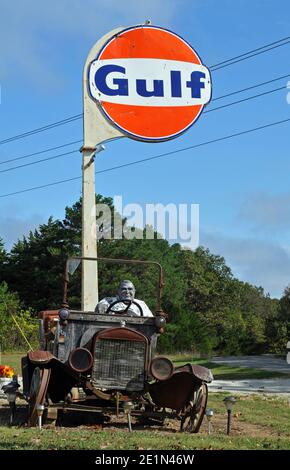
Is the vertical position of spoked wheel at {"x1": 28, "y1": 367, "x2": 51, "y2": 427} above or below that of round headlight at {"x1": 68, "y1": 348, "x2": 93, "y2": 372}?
below

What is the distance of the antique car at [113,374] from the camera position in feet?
29.8

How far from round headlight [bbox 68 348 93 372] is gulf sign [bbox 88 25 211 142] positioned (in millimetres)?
7055

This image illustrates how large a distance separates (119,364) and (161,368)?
51 centimetres

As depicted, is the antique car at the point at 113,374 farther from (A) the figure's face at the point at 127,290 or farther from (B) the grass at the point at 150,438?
(A) the figure's face at the point at 127,290

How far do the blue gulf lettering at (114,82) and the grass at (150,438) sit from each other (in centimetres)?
689

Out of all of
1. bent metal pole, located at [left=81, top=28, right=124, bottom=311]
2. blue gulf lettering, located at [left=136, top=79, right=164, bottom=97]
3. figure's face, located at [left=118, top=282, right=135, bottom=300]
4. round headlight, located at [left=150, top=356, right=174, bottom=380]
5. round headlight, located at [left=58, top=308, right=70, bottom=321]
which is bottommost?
round headlight, located at [left=150, top=356, right=174, bottom=380]

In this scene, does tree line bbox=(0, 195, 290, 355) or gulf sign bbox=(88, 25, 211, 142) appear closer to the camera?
gulf sign bbox=(88, 25, 211, 142)

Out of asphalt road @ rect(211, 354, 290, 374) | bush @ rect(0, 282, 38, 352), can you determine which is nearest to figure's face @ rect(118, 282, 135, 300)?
asphalt road @ rect(211, 354, 290, 374)

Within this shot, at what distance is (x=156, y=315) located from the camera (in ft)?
32.0

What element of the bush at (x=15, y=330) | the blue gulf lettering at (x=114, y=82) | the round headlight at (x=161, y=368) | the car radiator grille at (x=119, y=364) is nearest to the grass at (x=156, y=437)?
the car radiator grille at (x=119, y=364)

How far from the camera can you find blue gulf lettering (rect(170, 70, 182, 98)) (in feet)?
49.5

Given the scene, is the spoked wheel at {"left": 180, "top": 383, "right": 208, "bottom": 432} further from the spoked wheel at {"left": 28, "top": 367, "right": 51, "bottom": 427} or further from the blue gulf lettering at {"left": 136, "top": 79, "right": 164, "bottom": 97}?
the blue gulf lettering at {"left": 136, "top": 79, "right": 164, "bottom": 97}

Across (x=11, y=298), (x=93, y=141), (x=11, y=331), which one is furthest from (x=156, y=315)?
(x=11, y=298)
